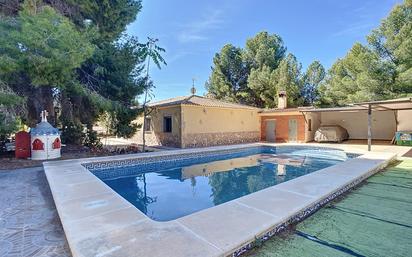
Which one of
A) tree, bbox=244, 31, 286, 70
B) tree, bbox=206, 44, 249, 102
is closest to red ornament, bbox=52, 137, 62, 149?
tree, bbox=206, 44, 249, 102

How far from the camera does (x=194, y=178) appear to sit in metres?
10.6

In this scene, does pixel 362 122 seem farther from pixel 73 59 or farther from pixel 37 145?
pixel 37 145

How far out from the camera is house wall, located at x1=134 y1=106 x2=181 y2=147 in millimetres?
17984

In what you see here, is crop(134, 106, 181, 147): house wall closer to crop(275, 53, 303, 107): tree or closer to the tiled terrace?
the tiled terrace

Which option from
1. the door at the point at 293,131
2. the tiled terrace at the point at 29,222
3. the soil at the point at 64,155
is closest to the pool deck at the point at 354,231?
the tiled terrace at the point at 29,222

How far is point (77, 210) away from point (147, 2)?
1660 cm

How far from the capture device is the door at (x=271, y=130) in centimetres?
2372

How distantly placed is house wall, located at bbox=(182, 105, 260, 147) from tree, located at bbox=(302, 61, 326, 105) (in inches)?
343

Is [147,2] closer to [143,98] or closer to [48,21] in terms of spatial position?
[143,98]

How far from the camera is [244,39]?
32.9 m

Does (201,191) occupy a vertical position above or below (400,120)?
below

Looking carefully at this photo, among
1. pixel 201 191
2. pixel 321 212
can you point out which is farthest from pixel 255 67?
pixel 321 212

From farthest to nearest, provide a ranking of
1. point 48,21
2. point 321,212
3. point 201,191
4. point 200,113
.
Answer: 1. point 200,113
2. point 48,21
3. point 201,191
4. point 321,212

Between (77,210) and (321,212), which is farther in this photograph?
(321,212)
